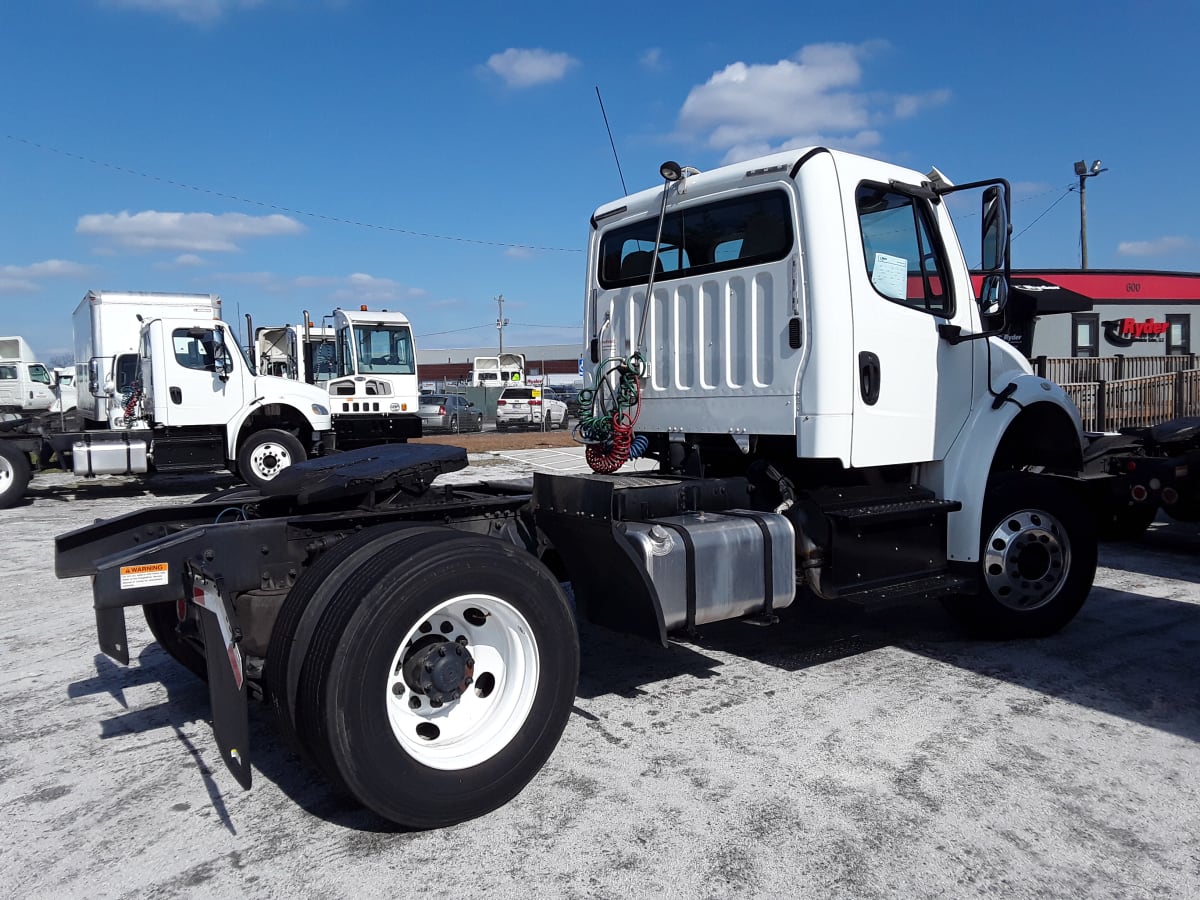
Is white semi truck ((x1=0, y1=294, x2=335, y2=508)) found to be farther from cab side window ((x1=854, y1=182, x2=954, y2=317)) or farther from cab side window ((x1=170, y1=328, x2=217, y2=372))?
cab side window ((x1=854, y1=182, x2=954, y2=317))

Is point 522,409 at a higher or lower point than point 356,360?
lower

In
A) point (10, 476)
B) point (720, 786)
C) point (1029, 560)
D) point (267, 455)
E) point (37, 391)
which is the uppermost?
point (37, 391)

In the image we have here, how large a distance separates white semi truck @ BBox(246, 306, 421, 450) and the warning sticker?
49.3ft

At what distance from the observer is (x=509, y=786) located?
11.2 ft

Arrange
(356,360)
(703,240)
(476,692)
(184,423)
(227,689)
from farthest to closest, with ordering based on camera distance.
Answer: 1. (356,360)
2. (184,423)
3. (703,240)
4. (476,692)
5. (227,689)

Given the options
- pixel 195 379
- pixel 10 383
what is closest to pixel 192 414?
pixel 195 379

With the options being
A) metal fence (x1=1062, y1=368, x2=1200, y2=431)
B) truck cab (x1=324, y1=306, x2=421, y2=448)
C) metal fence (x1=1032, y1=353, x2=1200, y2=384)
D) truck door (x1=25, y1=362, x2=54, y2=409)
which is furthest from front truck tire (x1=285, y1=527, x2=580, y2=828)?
Answer: truck door (x1=25, y1=362, x2=54, y2=409)

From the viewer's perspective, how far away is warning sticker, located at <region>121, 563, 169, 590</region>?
3.22m

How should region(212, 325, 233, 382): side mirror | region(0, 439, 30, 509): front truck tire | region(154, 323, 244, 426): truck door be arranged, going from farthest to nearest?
region(212, 325, 233, 382): side mirror
region(154, 323, 244, 426): truck door
region(0, 439, 30, 509): front truck tire

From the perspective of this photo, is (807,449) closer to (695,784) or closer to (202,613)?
(695,784)

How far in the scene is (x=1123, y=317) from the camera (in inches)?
1038

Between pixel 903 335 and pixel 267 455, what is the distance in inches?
489

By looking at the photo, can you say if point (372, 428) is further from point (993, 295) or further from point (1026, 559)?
point (993, 295)

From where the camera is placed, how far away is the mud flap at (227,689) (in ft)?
9.89
